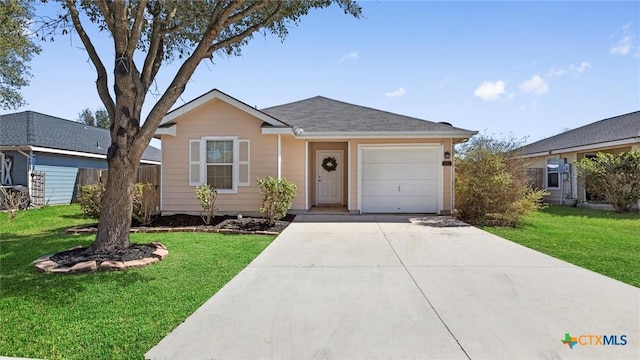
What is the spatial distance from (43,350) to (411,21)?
32.7ft

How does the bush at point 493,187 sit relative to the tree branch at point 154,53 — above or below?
below

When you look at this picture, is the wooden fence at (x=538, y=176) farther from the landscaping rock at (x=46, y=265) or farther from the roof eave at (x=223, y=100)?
the landscaping rock at (x=46, y=265)

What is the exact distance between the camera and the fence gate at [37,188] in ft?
49.0

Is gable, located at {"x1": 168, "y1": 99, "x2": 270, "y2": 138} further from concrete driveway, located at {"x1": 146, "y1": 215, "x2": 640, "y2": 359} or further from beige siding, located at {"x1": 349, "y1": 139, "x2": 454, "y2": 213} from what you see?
concrete driveway, located at {"x1": 146, "y1": 215, "x2": 640, "y2": 359}

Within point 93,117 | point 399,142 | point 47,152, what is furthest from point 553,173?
point 93,117

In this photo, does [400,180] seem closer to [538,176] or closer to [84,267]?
[84,267]

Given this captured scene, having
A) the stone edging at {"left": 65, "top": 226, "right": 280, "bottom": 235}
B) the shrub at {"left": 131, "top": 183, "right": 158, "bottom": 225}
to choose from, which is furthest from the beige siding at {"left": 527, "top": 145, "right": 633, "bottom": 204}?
the shrub at {"left": 131, "top": 183, "right": 158, "bottom": 225}

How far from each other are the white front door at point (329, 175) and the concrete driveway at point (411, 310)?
291 inches

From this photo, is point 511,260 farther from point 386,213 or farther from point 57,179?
point 57,179

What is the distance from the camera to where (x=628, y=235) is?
8172mm

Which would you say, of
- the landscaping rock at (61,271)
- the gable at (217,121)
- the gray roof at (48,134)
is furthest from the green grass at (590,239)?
the gray roof at (48,134)

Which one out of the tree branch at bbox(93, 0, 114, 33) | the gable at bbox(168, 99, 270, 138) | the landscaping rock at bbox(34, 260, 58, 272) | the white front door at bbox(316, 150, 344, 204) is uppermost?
the tree branch at bbox(93, 0, 114, 33)

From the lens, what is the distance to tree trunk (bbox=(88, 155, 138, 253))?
5863 millimetres

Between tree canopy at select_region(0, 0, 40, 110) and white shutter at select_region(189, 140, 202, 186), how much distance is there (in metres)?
4.70
